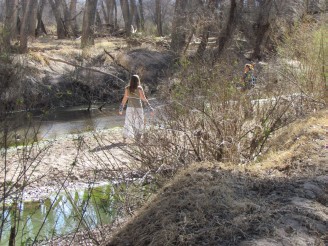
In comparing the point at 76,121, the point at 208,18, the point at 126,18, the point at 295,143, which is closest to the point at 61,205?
the point at 295,143

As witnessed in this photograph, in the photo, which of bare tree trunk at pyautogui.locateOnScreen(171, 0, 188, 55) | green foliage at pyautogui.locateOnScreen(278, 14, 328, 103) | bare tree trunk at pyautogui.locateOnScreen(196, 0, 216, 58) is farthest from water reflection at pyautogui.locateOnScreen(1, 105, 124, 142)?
bare tree trunk at pyautogui.locateOnScreen(196, 0, 216, 58)

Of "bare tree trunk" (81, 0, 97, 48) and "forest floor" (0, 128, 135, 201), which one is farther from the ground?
"bare tree trunk" (81, 0, 97, 48)

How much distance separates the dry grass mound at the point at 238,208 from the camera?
4.46m

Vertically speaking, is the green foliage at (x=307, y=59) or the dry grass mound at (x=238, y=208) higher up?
the green foliage at (x=307, y=59)

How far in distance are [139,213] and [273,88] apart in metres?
6.02

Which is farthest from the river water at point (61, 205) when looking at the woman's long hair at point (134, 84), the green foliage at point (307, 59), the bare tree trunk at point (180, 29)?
the bare tree trunk at point (180, 29)

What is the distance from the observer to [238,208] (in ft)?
16.3

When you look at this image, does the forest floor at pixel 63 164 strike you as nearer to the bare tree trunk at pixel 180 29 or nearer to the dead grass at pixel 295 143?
the dead grass at pixel 295 143

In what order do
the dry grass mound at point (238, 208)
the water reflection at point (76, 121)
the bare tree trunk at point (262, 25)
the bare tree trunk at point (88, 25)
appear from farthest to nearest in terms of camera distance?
the bare tree trunk at point (88, 25)
the bare tree trunk at point (262, 25)
the water reflection at point (76, 121)
the dry grass mound at point (238, 208)

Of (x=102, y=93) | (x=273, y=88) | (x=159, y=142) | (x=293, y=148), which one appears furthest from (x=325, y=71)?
(x=102, y=93)

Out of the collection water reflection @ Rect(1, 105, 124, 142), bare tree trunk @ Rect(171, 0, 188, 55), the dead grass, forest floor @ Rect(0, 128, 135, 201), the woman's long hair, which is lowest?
water reflection @ Rect(1, 105, 124, 142)

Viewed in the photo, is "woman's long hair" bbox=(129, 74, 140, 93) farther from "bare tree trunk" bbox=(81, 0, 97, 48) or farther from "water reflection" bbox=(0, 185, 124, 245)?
"bare tree trunk" bbox=(81, 0, 97, 48)

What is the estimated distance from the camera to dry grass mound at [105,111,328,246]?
4.46m

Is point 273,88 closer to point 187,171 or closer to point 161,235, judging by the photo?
point 187,171
